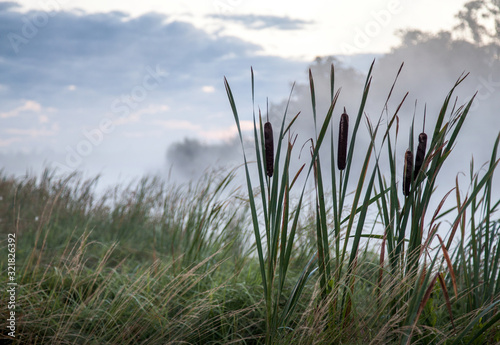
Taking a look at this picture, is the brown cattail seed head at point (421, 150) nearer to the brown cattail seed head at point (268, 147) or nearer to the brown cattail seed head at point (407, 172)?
the brown cattail seed head at point (407, 172)

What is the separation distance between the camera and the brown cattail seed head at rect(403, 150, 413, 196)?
1.62 m

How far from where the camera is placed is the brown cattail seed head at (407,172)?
1623 millimetres

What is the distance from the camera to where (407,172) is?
1640mm

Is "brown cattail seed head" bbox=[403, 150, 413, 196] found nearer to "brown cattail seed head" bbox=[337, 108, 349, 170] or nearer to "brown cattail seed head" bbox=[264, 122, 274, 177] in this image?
"brown cattail seed head" bbox=[337, 108, 349, 170]

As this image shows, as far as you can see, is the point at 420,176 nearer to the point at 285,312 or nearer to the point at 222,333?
the point at 285,312

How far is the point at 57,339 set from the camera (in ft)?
6.71

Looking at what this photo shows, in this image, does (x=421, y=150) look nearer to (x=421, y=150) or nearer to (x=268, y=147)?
(x=421, y=150)

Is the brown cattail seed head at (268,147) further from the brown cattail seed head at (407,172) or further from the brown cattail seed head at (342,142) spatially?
the brown cattail seed head at (407,172)

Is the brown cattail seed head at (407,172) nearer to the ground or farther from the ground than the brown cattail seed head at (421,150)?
nearer to the ground

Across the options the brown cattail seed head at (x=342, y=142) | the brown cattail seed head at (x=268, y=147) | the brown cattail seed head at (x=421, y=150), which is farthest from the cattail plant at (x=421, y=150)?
the brown cattail seed head at (x=268, y=147)

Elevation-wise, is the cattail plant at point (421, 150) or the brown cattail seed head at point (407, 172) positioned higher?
the cattail plant at point (421, 150)

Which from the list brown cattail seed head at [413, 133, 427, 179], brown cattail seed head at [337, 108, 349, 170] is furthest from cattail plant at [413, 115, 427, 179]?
brown cattail seed head at [337, 108, 349, 170]

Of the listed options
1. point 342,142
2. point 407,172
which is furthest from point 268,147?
point 407,172

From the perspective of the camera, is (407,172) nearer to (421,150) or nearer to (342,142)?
(421,150)
